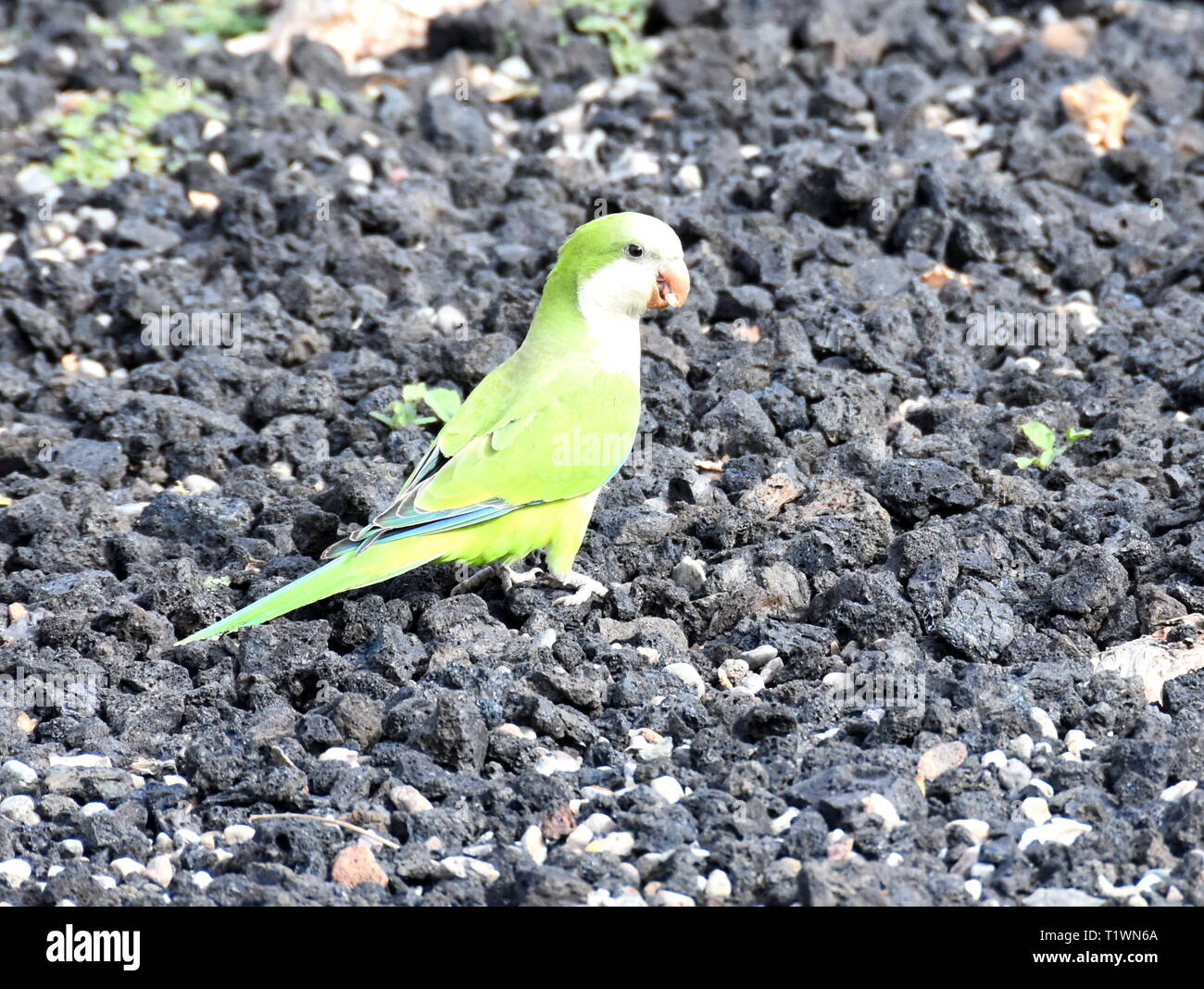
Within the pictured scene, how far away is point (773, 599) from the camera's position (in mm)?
4340

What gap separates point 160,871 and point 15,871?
35 cm

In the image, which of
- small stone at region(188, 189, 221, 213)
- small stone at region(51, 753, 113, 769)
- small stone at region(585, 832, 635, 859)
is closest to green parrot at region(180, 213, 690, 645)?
small stone at region(51, 753, 113, 769)

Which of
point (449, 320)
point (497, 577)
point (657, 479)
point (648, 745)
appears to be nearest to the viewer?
point (648, 745)

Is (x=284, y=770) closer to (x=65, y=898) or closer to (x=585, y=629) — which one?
(x=65, y=898)

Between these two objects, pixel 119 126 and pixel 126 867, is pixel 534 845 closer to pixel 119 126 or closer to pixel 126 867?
pixel 126 867

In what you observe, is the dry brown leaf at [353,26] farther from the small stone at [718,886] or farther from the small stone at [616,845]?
the small stone at [718,886]

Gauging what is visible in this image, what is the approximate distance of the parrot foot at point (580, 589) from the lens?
445 centimetres

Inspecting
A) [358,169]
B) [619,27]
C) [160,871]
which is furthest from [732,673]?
[619,27]

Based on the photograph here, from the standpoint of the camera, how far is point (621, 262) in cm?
481

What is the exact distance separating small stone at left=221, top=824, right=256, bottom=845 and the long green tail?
2.20 ft

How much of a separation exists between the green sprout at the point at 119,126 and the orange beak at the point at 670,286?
3632 mm

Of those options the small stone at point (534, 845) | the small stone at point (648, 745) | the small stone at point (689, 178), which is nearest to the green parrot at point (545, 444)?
the small stone at point (648, 745)

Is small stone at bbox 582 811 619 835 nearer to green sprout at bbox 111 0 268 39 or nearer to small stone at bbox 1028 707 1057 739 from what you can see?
small stone at bbox 1028 707 1057 739

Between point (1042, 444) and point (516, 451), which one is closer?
point (516, 451)
